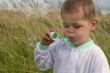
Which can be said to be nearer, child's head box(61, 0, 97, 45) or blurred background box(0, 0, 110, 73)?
child's head box(61, 0, 97, 45)

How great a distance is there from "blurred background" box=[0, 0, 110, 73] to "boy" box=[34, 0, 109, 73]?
5.05ft

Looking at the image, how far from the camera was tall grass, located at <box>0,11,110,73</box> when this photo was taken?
456 centimetres

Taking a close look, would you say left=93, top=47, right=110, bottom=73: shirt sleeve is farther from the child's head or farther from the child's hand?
the child's hand

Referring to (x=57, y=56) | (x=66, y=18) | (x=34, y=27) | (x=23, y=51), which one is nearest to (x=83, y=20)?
(x=66, y=18)

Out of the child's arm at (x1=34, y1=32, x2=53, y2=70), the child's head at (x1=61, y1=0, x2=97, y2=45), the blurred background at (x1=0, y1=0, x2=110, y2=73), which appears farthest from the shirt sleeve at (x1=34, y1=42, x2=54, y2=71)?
the blurred background at (x1=0, y1=0, x2=110, y2=73)

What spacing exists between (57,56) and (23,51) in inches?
79.1

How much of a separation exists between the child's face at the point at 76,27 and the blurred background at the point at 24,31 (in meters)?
1.72

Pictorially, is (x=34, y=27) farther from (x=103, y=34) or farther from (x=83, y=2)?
(x=83, y=2)

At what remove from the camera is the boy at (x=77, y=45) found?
→ 272 cm

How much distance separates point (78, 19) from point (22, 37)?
7.86 ft

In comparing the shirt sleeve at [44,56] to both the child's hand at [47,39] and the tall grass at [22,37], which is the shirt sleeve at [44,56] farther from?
the tall grass at [22,37]

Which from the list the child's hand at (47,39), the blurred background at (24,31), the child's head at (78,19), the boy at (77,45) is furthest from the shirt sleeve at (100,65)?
the blurred background at (24,31)

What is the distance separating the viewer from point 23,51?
4.87 metres

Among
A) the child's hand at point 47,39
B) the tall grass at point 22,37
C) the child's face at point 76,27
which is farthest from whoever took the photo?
the tall grass at point 22,37
